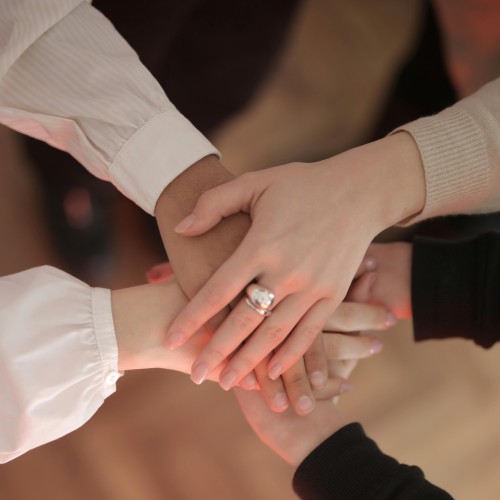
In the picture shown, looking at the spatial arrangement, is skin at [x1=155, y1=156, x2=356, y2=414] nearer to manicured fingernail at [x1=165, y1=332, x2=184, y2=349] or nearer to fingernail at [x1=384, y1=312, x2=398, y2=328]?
manicured fingernail at [x1=165, y1=332, x2=184, y2=349]

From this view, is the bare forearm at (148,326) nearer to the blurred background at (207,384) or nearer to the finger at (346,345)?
the finger at (346,345)

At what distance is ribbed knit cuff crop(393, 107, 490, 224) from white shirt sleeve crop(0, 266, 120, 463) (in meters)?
0.45

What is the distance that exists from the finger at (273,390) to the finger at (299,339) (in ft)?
0.12

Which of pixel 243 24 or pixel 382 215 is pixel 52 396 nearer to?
pixel 382 215

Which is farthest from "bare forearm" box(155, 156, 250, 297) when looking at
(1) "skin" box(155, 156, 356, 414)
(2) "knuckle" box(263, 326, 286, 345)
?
(2) "knuckle" box(263, 326, 286, 345)

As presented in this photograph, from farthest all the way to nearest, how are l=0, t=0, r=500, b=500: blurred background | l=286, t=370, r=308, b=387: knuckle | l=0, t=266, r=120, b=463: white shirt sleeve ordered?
l=0, t=0, r=500, b=500: blurred background < l=286, t=370, r=308, b=387: knuckle < l=0, t=266, r=120, b=463: white shirt sleeve

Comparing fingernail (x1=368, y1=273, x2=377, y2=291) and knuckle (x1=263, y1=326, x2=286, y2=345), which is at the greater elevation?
knuckle (x1=263, y1=326, x2=286, y2=345)

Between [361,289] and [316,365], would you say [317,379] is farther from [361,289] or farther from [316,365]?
[361,289]

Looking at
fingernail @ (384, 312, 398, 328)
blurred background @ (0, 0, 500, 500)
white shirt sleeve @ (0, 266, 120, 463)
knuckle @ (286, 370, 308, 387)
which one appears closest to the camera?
white shirt sleeve @ (0, 266, 120, 463)

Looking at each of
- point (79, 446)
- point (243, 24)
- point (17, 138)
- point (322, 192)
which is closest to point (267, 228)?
point (322, 192)

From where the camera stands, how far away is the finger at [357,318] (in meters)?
1.01

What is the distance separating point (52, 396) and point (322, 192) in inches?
16.5

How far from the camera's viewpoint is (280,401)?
930 mm

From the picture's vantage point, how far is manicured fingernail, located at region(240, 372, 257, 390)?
3.09 feet
